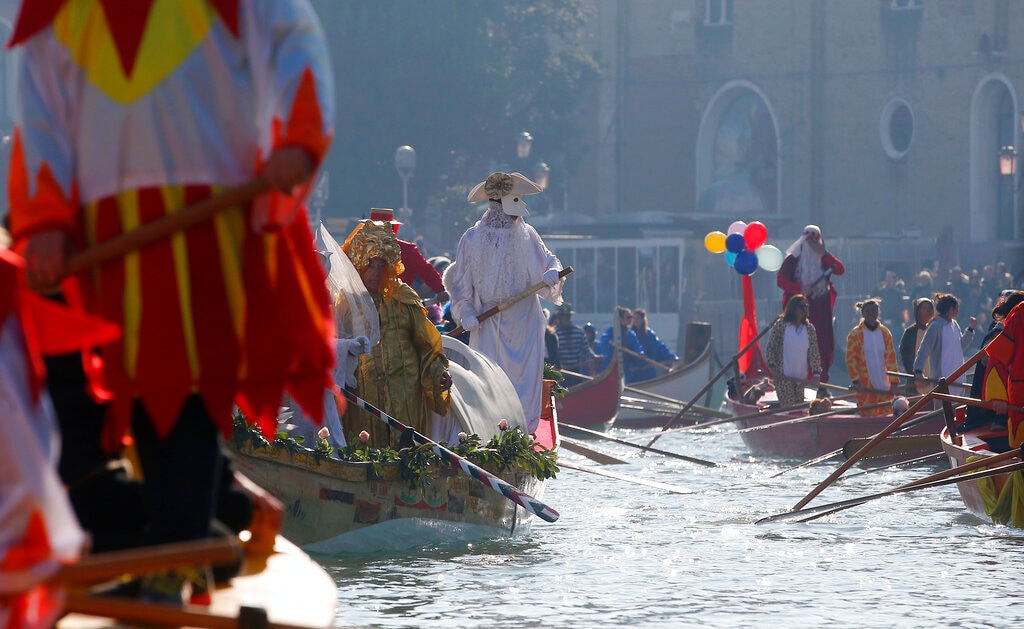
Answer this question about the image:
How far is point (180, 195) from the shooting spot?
343 cm

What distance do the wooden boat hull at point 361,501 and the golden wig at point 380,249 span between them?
37.2 inches

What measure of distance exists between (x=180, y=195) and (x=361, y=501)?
19.1 ft

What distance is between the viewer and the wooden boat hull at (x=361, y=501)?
8758mm

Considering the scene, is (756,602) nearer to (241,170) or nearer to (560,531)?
(560,531)

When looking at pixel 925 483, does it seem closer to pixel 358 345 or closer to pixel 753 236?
pixel 358 345

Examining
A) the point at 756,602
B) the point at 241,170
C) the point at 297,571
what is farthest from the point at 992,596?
the point at 241,170

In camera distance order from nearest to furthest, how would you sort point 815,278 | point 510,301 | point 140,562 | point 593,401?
point 140,562, point 510,301, point 815,278, point 593,401

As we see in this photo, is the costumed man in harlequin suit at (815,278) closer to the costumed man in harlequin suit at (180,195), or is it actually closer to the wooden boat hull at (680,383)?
the wooden boat hull at (680,383)

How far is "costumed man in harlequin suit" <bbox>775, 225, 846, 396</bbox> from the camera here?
1827 cm

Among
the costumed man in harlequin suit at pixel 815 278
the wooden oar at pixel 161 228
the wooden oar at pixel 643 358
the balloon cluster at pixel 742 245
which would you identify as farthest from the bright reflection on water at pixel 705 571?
the wooden oar at pixel 643 358

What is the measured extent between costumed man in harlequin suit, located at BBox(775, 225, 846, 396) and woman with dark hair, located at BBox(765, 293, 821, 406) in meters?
Result: 1.06

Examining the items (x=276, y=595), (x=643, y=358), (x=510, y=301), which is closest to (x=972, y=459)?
(x=510, y=301)

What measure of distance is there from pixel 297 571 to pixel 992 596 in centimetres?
509

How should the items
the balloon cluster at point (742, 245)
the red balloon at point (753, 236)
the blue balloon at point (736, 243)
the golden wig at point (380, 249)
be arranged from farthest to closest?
the red balloon at point (753, 236) < the blue balloon at point (736, 243) < the balloon cluster at point (742, 245) < the golden wig at point (380, 249)
